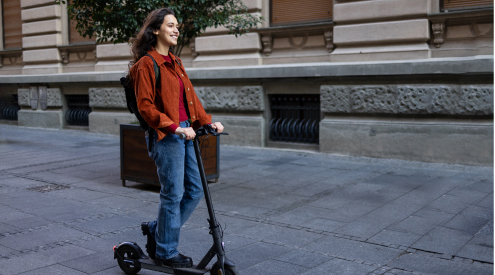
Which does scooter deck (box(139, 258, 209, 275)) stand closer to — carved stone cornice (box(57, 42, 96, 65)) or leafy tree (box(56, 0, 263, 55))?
leafy tree (box(56, 0, 263, 55))

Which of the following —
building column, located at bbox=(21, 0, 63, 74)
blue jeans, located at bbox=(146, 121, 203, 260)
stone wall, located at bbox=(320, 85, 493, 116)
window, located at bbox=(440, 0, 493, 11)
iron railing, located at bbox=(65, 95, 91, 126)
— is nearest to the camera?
blue jeans, located at bbox=(146, 121, 203, 260)

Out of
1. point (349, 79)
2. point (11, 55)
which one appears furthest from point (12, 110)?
point (349, 79)

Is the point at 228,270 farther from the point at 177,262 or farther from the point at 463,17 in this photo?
the point at 463,17

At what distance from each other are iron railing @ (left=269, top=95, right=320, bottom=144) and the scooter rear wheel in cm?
643

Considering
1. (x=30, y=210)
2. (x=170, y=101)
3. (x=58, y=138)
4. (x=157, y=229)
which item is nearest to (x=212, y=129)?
(x=170, y=101)

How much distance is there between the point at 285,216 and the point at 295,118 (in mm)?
5003

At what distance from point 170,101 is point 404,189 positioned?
3.98m

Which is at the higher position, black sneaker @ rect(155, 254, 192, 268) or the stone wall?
the stone wall

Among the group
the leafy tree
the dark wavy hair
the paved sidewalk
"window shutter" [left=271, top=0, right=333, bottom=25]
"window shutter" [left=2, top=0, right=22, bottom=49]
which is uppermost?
"window shutter" [left=2, top=0, right=22, bottom=49]

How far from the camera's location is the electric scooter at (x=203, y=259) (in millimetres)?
3113

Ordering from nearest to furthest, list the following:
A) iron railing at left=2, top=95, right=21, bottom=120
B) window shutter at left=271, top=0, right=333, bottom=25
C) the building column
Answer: window shutter at left=271, top=0, right=333, bottom=25 < the building column < iron railing at left=2, top=95, right=21, bottom=120

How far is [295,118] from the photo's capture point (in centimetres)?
996

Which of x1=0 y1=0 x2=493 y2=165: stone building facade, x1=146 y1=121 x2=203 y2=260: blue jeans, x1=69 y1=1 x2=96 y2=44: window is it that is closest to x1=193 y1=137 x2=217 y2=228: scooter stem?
x1=146 y1=121 x2=203 y2=260: blue jeans

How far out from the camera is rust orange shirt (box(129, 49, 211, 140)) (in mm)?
3145
